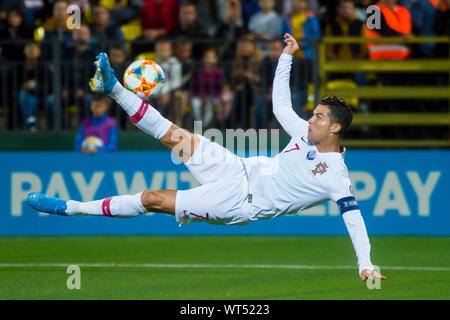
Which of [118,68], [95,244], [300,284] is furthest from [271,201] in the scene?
[118,68]

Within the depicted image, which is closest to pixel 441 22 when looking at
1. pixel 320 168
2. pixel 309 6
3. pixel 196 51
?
pixel 309 6

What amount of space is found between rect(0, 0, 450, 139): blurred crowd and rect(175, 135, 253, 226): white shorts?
5422mm

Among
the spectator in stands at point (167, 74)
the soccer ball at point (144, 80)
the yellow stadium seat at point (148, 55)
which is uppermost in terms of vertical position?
the yellow stadium seat at point (148, 55)

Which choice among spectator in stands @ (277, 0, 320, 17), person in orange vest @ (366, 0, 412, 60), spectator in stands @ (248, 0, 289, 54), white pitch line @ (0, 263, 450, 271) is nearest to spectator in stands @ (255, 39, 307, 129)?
spectator in stands @ (248, 0, 289, 54)

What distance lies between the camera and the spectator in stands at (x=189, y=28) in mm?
14789

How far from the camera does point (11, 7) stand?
15648mm

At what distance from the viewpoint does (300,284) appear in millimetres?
9656

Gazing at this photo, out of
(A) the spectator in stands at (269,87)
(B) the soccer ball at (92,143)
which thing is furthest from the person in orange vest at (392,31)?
(B) the soccer ball at (92,143)

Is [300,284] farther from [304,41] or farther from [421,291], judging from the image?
[304,41]

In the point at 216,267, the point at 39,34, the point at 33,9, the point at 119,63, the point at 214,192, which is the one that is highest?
the point at 33,9

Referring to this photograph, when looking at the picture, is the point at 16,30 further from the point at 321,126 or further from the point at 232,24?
the point at 321,126

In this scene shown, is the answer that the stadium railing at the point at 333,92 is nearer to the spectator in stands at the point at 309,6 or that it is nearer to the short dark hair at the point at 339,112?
the spectator in stands at the point at 309,6

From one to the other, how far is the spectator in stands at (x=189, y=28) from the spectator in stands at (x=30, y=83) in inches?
87.2

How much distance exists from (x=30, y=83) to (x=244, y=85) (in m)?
3.27
